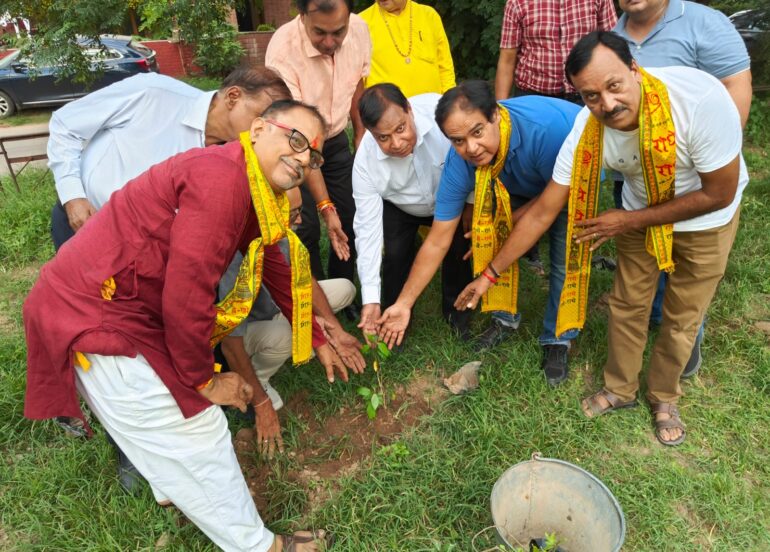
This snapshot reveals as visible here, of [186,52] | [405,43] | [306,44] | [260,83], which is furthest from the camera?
[186,52]

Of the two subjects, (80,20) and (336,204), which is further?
(80,20)

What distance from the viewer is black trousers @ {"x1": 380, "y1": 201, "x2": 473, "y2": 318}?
3.24 meters

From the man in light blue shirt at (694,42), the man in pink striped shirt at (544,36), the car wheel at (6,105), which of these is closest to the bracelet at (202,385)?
the man in light blue shirt at (694,42)

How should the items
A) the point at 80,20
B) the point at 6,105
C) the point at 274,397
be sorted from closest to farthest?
the point at 274,397 < the point at 80,20 < the point at 6,105

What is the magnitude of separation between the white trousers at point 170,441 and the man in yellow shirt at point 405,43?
2651 millimetres

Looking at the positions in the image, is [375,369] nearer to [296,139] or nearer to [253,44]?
[296,139]

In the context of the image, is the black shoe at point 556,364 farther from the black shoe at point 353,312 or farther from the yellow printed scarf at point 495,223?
the black shoe at point 353,312

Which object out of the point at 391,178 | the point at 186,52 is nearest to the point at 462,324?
the point at 391,178

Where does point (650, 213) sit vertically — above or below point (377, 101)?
below

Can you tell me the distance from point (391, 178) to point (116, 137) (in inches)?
50.4

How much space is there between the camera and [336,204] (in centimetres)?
384

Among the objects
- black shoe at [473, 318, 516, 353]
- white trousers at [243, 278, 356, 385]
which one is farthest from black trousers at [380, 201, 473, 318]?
white trousers at [243, 278, 356, 385]

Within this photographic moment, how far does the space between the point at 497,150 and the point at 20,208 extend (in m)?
4.80

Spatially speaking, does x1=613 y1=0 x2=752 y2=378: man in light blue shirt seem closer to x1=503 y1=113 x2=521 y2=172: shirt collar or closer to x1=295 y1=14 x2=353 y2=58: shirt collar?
x1=503 y1=113 x2=521 y2=172: shirt collar
